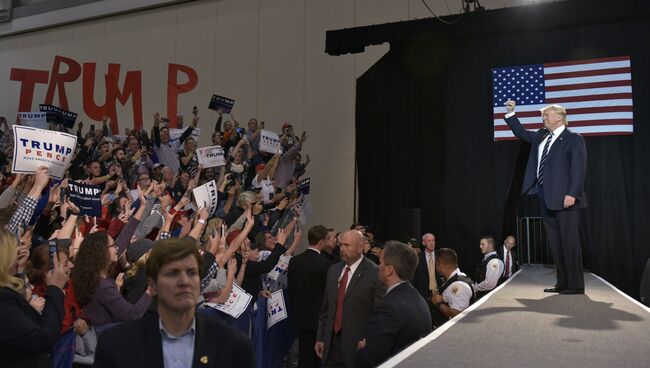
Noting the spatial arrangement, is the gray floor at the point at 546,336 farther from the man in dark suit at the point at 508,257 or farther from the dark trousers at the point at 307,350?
the man in dark suit at the point at 508,257

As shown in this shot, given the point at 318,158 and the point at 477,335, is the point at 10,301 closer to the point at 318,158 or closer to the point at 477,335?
the point at 477,335

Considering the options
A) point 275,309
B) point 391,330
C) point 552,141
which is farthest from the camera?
Answer: point 275,309

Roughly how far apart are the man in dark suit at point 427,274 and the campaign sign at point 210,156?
282cm

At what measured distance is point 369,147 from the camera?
939 cm

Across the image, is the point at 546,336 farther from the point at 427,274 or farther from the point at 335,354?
the point at 427,274

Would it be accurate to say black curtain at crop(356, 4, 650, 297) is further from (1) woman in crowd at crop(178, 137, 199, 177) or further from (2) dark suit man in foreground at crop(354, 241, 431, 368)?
(2) dark suit man in foreground at crop(354, 241, 431, 368)

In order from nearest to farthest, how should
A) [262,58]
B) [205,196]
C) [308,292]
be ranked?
[205,196] < [308,292] < [262,58]

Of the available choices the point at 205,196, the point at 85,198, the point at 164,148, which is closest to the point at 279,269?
the point at 205,196

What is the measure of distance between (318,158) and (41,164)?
7.66 metres

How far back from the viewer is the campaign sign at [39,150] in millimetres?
3398

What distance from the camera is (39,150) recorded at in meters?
3.48

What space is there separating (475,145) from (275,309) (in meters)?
5.09

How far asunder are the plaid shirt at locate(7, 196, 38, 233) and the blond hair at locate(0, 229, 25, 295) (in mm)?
1068

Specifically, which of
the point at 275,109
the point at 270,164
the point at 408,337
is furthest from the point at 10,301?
the point at 275,109
